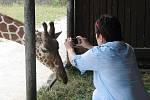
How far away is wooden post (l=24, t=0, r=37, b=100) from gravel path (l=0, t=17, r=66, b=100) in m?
1.40

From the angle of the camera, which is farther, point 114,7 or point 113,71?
point 114,7

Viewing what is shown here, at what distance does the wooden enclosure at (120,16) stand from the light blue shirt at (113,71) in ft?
19.1

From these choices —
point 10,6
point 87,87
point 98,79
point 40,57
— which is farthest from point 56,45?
point 10,6

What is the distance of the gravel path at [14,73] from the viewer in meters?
7.43

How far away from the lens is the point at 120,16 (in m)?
9.14

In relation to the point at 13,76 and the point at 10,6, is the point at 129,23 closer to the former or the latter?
the point at 13,76

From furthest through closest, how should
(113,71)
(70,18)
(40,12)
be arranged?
1. (40,12)
2. (70,18)
3. (113,71)

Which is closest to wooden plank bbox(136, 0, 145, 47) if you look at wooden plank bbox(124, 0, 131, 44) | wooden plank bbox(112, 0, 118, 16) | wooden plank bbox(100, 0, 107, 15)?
wooden plank bbox(124, 0, 131, 44)

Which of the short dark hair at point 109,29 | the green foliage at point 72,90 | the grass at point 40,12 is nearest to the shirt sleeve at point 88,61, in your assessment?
the short dark hair at point 109,29

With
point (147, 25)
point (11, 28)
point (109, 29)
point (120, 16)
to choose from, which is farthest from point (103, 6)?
point (109, 29)

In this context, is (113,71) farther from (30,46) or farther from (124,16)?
(124,16)

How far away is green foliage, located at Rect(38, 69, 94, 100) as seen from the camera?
684 centimetres

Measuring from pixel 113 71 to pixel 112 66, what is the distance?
3cm

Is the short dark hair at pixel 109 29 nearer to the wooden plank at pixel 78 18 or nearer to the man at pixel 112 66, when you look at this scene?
the man at pixel 112 66
